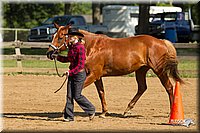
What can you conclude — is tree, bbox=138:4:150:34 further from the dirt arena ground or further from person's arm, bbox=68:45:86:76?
person's arm, bbox=68:45:86:76

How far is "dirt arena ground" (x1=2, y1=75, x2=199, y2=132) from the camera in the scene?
9516mm

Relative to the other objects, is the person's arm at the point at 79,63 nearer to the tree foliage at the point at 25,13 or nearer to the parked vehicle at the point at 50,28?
the parked vehicle at the point at 50,28

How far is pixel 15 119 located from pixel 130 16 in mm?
36260

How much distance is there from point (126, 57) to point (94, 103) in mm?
2333

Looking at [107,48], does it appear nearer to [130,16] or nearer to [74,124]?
[74,124]

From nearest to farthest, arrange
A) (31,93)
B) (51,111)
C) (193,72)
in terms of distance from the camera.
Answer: (51,111) < (31,93) < (193,72)

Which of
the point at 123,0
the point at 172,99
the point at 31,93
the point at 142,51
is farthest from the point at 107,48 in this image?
the point at 123,0

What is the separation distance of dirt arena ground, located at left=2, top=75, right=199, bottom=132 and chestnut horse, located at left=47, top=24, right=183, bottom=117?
2.09 feet

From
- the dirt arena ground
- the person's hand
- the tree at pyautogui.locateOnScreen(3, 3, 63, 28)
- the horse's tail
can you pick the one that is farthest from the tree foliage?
the person's hand

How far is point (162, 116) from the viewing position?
1105 cm

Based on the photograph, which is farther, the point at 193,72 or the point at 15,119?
the point at 193,72

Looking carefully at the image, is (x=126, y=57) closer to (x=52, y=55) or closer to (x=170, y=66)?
(x=170, y=66)

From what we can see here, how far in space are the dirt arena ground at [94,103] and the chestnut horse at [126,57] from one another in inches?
25.1

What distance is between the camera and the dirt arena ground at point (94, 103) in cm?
952
